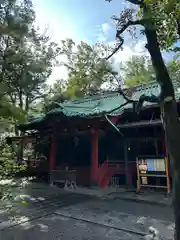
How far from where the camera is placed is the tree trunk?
2.89 meters

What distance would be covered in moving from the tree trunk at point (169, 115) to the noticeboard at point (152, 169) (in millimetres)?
5180

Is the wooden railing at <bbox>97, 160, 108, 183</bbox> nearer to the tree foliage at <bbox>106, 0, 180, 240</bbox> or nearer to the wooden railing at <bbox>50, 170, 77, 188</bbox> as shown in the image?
the wooden railing at <bbox>50, 170, 77, 188</bbox>

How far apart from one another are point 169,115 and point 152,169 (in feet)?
18.4

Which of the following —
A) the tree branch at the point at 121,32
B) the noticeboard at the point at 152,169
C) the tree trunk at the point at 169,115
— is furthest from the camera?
the noticeboard at the point at 152,169

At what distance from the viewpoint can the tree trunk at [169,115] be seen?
114 inches

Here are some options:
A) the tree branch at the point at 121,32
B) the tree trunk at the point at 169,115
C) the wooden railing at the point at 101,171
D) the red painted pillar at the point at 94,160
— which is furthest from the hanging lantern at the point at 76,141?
the tree trunk at the point at 169,115

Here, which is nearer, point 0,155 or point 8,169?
point 0,155

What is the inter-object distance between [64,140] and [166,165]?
20.4 ft

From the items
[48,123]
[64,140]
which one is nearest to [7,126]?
[48,123]

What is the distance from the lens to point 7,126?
6.27 ft

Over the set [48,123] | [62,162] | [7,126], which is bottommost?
[62,162]

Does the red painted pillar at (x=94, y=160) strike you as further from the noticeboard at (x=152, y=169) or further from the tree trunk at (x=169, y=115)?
the tree trunk at (x=169, y=115)

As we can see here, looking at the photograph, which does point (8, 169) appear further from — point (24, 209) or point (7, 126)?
point (24, 209)

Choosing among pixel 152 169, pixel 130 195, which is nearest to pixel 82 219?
pixel 130 195
